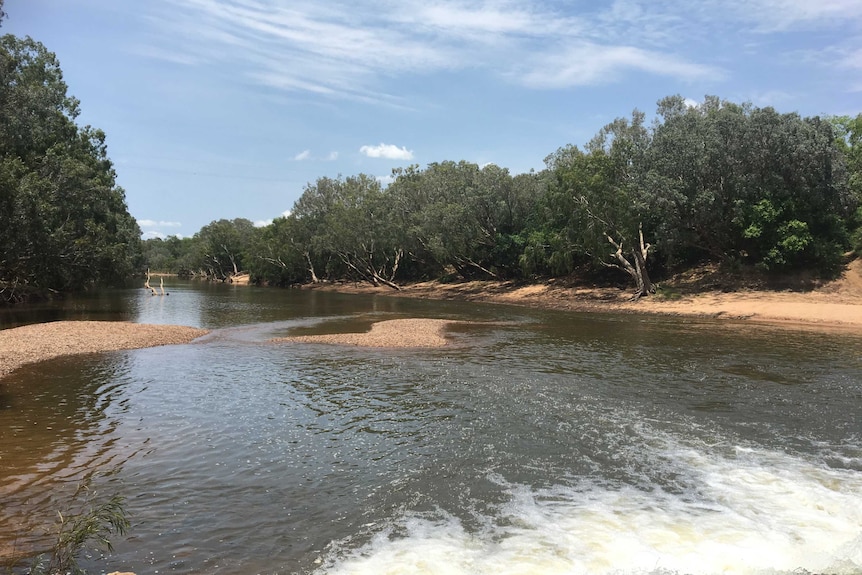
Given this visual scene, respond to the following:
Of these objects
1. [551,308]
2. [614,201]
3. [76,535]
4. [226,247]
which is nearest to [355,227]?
[551,308]

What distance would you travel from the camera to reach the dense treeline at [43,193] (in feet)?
97.0

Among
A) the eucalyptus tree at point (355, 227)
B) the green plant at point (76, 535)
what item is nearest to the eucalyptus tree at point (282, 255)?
the eucalyptus tree at point (355, 227)

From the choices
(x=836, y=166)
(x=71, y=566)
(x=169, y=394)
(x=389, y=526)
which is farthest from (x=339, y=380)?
(x=836, y=166)

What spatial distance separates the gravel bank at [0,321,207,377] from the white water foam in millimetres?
16822

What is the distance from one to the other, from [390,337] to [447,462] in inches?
630

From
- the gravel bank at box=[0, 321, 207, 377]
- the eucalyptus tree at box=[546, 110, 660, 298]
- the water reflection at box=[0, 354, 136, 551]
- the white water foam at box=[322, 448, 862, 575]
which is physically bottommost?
the white water foam at box=[322, 448, 862, 575]

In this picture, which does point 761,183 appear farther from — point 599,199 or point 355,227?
point 355,227

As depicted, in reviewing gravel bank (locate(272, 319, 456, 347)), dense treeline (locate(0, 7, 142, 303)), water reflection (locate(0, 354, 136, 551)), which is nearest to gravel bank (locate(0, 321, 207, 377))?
water reflection (locate(0, 354, 136, 551))

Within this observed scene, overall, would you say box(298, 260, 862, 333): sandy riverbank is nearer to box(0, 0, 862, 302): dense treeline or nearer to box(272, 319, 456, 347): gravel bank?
box(0, 0, 862, 302): dense treeline

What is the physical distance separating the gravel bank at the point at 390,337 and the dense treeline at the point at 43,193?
1783cm

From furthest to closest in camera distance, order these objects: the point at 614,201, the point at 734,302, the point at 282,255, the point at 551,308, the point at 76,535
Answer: the point at 282,255, the point at 551,308, the point at 614,201, the point at 734,302, the point at 76,535

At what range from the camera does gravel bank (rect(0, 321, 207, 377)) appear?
1927 cm

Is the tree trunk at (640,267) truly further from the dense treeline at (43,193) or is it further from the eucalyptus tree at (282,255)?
the eucalyptus tree at (282,255)

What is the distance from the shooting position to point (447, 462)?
9.93 metres
